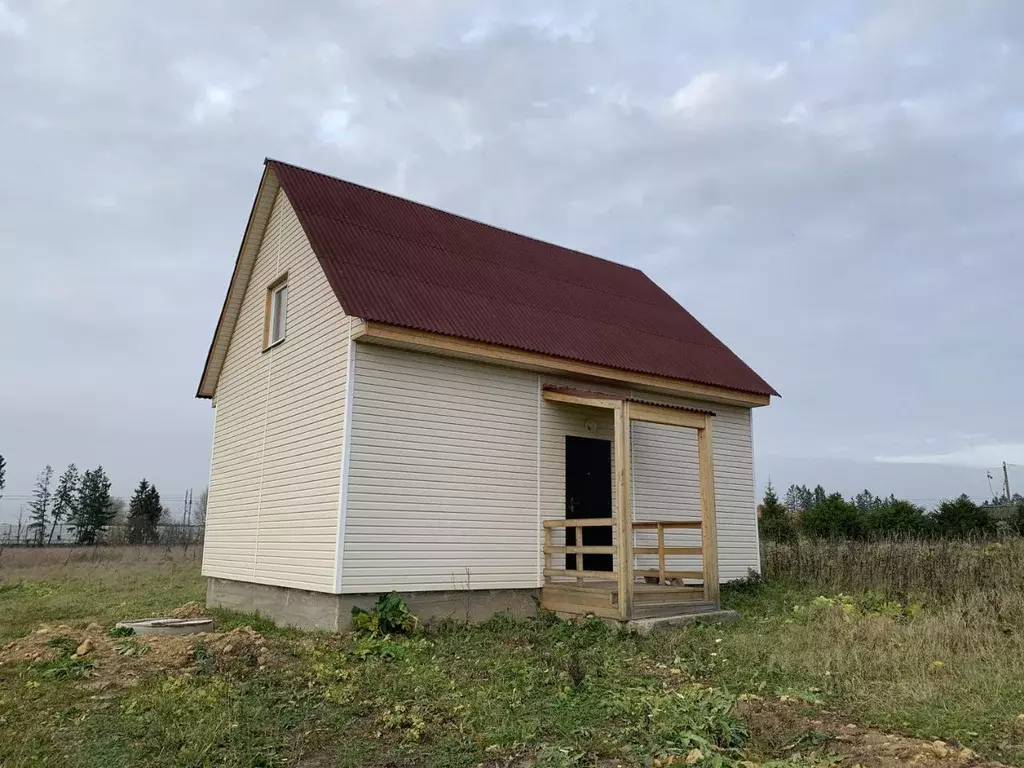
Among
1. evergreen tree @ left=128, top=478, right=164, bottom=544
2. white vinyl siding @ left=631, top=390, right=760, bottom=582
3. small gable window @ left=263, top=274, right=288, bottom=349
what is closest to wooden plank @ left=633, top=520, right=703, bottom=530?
white vinyl siding @ left=631, top=390, right=760, bottom=582

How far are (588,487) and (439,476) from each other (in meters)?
2.90

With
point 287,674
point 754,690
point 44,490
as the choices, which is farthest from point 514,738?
point 44,490

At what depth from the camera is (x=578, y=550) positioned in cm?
1043

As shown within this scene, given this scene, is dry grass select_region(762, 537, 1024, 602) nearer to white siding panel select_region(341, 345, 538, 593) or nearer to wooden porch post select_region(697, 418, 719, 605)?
wooden porch post select_region(697, 418, 719, 605)

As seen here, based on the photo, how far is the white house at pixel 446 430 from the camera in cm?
998

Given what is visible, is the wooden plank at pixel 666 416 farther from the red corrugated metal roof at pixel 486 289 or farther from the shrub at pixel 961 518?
the shrub at pixel 961 518

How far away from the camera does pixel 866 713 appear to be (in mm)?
5848

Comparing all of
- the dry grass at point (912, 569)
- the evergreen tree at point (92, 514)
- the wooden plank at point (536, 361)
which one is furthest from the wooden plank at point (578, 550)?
the evergreen tree at point (92, 514)

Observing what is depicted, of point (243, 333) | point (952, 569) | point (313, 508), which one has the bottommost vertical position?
point (952, 569)

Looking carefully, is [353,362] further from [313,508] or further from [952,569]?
[952,569]

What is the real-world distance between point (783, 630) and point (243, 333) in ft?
34.0

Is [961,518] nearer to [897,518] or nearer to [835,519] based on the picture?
[897,518]

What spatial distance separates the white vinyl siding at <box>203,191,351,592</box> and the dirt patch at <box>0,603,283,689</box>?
1573mm

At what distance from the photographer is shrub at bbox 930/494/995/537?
74.3ft
